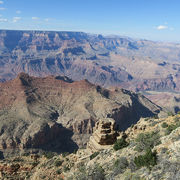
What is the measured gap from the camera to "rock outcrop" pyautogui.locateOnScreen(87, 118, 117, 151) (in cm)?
4312

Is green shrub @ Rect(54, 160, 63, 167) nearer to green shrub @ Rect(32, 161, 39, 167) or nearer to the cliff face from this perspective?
green shrub @ Rect(32, 161, 39, 167)

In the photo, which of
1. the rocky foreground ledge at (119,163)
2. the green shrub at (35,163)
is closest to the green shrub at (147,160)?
the rocky foreground ledge at (119,163)

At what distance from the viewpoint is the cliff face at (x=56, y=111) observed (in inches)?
3848

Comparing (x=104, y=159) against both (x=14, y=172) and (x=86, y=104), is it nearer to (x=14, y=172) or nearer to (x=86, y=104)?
(x=14, y=172)

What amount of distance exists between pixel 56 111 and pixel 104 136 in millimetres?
86162

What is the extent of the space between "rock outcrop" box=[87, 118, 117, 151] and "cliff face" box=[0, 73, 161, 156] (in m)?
54.9

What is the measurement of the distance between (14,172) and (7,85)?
111281mm

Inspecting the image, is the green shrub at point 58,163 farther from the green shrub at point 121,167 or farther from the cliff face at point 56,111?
the cliff face at point 56,111

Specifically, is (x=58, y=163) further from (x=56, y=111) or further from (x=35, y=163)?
(x=56, y=111)

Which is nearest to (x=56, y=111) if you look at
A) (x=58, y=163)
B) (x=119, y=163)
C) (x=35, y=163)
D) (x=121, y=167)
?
(x=35, y=163)

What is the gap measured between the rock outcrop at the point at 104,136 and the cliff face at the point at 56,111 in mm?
54935

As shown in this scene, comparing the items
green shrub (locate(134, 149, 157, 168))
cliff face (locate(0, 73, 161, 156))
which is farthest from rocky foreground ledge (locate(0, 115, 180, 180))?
cliff face (locate(0, 73, 161, 156))

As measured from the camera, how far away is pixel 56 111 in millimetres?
126062

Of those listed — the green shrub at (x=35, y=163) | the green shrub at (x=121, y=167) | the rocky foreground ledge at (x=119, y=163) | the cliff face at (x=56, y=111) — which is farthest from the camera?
the cliff face at (x=56, y=111)
